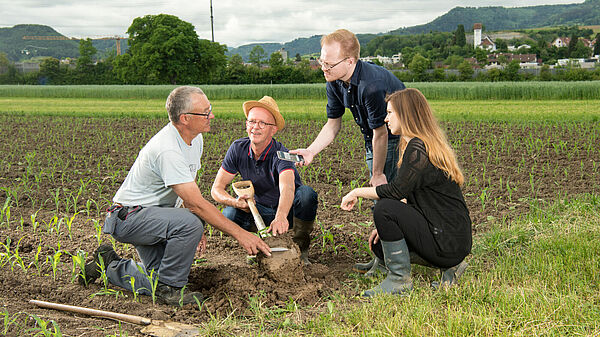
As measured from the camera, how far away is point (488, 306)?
141 inches

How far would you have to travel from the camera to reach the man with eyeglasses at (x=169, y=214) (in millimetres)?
3994

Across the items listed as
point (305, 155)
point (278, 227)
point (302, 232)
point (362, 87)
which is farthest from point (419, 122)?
point (302, 232)

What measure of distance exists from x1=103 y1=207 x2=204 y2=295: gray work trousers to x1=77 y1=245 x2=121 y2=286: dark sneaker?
22 cm

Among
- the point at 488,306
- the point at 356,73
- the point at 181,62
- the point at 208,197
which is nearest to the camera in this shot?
the point at 488,306

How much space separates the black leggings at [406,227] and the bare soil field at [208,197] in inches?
21.4

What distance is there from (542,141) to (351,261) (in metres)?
7.40

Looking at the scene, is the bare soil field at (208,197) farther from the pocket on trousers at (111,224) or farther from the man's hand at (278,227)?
the pocket on trousers at (111,224)

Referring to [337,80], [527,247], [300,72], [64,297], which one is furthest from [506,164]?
[300,72]

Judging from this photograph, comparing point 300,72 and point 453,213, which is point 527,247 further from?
point 300,72

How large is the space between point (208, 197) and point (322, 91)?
2550 centimetres

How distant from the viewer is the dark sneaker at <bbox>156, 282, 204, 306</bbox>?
4.02 m

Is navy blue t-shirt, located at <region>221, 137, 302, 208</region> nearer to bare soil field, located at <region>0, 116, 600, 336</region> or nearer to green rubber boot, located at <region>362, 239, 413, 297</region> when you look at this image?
bare soil field, located at <region>0, 116, 600, 336</region>

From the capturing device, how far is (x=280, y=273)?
414 cm

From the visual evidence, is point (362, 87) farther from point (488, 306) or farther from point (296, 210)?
point (488, 306)
